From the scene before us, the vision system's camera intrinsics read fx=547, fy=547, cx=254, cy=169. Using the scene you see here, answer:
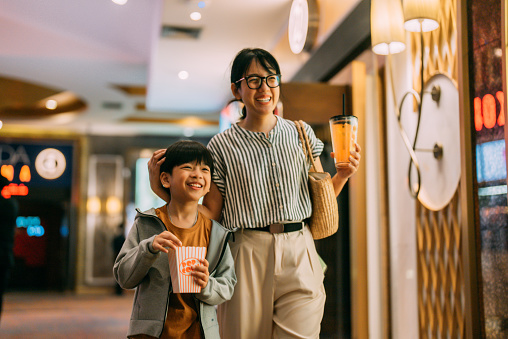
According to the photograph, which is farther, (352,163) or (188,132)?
(188,132)

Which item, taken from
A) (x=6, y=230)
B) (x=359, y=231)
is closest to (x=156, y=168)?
(x=359, y=231)

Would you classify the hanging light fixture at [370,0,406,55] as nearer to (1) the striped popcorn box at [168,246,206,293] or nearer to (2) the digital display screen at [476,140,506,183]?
(2) the digital display screen at [476,140,506,183]

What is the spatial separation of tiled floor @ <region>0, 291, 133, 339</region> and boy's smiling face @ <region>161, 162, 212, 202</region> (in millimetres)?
4646

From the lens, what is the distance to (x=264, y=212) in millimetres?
1856

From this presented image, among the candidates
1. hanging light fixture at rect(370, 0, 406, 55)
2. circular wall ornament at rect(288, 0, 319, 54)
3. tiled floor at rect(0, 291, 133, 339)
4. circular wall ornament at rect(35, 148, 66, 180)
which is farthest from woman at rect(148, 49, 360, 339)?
circular wall ornament at rect(35, 148, 66, 180)

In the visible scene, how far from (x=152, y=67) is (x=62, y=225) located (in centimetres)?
700

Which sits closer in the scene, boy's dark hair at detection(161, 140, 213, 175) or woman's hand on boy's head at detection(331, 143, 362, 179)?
boy's dark hair at detection(161, 140, 213, 175)

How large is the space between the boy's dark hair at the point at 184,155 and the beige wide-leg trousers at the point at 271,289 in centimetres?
30

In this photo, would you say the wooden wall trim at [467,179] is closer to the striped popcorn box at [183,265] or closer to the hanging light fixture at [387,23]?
the hanging light fixture at [387,23]

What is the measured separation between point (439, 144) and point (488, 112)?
0.54 metres

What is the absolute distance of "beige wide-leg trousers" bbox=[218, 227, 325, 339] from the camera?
5.97 ft

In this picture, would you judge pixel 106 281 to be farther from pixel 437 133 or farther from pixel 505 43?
pixel 505 43

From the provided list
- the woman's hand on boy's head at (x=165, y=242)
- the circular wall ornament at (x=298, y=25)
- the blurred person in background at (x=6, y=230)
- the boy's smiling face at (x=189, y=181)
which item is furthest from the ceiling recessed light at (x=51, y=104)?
the woman's hand on boy's head at (x=165, y=242)

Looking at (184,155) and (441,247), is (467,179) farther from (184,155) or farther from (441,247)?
(184,155)
